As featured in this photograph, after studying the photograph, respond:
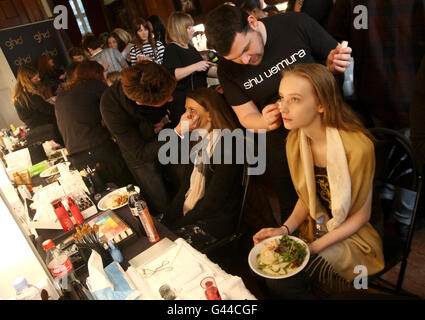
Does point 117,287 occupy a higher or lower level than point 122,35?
lower

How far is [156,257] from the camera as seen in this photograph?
1.49m

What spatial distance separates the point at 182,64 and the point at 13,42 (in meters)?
4.59

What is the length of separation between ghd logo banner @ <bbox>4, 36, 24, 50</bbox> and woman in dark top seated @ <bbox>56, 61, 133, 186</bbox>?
160 inches

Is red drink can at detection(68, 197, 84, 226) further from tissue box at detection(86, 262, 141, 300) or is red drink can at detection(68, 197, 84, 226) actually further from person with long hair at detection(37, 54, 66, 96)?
person with long hair at detection(37, 54, 66, 96)

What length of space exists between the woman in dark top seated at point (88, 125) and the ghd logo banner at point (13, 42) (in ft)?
13.3

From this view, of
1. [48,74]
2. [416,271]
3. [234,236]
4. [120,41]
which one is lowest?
[416,271]

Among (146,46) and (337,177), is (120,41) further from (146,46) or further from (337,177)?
(337,177)

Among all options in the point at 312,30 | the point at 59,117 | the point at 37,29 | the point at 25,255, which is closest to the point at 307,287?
the point at 25,255

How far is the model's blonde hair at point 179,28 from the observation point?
3.08 metres

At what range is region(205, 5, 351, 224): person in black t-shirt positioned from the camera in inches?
62.9

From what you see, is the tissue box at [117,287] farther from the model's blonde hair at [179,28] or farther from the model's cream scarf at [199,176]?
the model's blonde hair at [179,28]

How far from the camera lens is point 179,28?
308cm

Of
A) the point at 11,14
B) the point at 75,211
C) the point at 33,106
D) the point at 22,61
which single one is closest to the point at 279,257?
the point at 75,211

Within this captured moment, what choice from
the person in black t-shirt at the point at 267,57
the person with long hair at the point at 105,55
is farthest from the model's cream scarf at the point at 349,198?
the person with long hair at the point at 105,55
